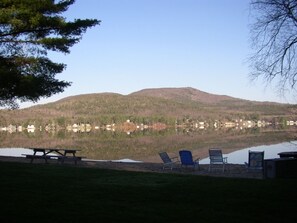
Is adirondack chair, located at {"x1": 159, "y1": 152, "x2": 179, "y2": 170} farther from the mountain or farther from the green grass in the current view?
the mountain

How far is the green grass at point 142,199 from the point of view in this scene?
5832 millimetres

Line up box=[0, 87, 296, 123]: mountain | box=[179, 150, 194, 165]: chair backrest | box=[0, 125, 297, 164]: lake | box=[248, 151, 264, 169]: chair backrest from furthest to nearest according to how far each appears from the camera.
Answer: box=[0, 87, 296, 123]: mountain, box=[0, 125, 297, 164]: lake, box=[179, 150, 194, 165]: chair backrest, box=[248, 151, 264, 169]: chair backrest

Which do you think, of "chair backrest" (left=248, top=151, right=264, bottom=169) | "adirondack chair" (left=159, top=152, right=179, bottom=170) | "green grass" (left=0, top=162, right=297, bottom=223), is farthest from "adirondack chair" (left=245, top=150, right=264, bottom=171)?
"green grass" (left=0, top=162, right=297, bottom=223)

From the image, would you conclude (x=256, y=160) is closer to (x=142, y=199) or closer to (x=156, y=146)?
(x=142, y=199)

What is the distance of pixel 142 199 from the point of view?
7.17m

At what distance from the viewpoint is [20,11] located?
1177 cm

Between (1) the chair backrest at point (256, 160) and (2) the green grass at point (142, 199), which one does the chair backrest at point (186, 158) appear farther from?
(2) the green grass at point (142, 199)

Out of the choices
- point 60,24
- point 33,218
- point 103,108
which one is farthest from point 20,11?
point 103,108

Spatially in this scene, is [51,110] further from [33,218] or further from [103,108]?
[33,218]

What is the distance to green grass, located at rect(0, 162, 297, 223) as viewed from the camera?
19.1ft

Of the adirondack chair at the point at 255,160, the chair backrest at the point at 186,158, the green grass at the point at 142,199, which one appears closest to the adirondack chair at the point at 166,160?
the chair backrest at the point at 186,158

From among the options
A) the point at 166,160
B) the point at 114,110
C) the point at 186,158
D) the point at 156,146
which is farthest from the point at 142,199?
the point at 114,110

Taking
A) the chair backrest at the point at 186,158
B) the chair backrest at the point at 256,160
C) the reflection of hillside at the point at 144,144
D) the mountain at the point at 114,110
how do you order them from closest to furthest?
the chair backrest at the point at 256,160
the chair backrest at the point at 186,158
the reflection of hillside at the point at 144,144
the mountain at the point at 114,110

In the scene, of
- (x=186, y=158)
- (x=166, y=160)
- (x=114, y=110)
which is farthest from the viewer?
(x=114, y=110)
